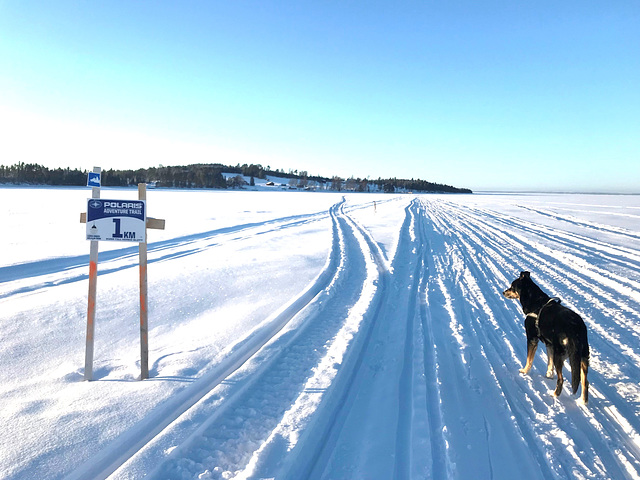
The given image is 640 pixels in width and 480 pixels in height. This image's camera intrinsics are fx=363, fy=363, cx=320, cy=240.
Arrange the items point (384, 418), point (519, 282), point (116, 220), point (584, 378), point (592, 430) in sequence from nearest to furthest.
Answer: point (592, 430)
point (384, 418)
point (584, 378)
point (116, 220)
point (519, 282)

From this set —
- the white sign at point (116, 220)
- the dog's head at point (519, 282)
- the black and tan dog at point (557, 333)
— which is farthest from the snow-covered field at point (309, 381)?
the white sign at point (116, 220)

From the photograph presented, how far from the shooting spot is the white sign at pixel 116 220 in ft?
11.7

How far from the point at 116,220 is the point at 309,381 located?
254 centimetres

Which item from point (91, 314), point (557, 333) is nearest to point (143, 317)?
point (91, 314)

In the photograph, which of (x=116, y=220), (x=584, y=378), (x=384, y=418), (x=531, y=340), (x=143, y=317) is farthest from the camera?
(x=531, y=340)

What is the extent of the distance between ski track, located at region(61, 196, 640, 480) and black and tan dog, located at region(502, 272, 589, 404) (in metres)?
0.28

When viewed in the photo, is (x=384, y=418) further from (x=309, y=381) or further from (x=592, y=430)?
(x=592, y=430)

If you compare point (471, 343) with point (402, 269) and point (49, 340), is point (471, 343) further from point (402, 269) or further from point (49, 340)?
point (49, 340)

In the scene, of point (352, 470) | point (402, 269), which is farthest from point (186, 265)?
point (352, 470)

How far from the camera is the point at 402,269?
892cm

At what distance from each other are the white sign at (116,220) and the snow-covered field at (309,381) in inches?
59.7

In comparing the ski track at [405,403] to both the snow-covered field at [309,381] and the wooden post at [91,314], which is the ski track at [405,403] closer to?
the snow-covered field at [309,381]

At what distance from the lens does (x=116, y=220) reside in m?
3.60

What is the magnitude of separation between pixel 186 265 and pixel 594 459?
28.2 feet
